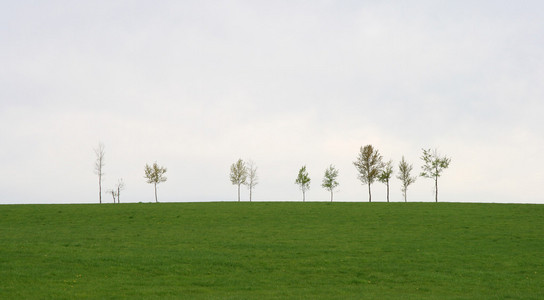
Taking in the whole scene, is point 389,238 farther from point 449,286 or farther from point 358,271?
point 449,286

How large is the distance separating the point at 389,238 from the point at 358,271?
1178 centimetres

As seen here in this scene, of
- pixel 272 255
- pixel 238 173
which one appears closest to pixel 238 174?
pixel 238 173

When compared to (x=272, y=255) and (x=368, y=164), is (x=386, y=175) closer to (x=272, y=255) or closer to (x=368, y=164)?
(x=368, y=164)

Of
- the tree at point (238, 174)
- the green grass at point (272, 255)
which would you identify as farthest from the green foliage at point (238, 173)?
the green grass at point (272, 255)

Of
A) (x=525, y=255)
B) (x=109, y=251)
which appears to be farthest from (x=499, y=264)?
(x=109, y=251)

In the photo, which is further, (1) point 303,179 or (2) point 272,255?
(1) point 303,179

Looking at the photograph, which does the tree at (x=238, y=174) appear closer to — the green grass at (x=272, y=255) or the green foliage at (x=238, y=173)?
the green foliage at (x=238, y=173)

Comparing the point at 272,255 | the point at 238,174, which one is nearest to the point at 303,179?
the point at 238,174

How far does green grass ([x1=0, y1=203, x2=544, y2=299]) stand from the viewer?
22.4m

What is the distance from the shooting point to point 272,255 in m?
30.5

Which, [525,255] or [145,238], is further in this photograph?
[145,238]

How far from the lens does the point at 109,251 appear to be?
31000mm

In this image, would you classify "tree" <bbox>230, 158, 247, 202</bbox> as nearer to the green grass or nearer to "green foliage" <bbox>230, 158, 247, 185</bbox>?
"green foliage" <bbox>230, 158, 247, 185</bbox>

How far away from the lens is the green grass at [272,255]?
882 inches
